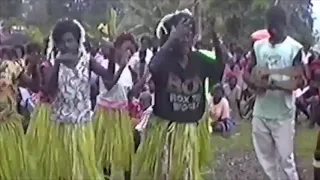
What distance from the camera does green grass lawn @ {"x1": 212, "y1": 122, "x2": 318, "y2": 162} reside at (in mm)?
5191

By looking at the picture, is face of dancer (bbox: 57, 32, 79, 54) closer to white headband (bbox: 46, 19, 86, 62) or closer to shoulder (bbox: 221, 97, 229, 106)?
white headband (bbox: 46, 19, 86, 62)

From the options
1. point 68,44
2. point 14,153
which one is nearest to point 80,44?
point 68,44

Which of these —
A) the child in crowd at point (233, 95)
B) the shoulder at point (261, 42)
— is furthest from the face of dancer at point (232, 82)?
the shoulder at point (261, 42)

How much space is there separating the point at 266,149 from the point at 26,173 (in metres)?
1.38

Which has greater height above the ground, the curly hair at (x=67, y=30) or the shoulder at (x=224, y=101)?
the curly hair at (x=67, y=30)

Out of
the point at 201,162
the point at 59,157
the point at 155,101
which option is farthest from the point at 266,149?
the point at 59,157

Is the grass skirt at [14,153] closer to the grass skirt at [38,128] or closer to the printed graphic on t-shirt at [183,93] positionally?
the grass skirt at [38,128]

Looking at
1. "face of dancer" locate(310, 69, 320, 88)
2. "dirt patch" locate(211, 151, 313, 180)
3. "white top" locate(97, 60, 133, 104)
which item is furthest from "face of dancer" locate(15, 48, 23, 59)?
"face of dancer" locate(310, 69, 320, 88)

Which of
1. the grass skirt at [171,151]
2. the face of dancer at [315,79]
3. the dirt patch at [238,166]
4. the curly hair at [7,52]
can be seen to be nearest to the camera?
the grass skirt at [171,151]

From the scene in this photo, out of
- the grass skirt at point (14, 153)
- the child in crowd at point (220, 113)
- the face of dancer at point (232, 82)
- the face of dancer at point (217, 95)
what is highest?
the face of dancer at point (232, 82)

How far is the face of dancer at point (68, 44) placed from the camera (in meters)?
5.10

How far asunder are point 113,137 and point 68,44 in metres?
0.68

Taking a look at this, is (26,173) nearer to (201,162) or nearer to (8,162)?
(8,162)

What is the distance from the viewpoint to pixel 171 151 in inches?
197
